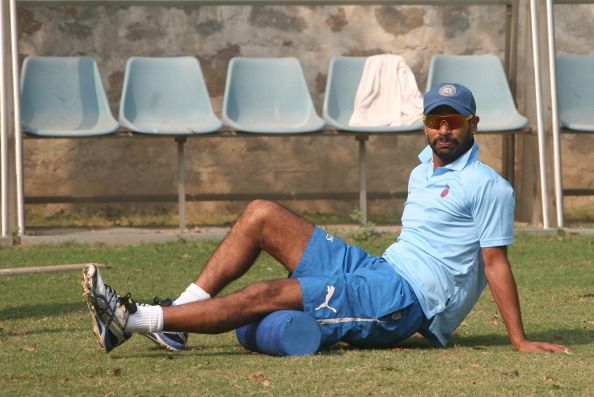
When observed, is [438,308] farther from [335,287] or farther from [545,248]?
[545,248]

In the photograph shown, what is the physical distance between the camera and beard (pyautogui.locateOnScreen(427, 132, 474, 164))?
461 centimetres

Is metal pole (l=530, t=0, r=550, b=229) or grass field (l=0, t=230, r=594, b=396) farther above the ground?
metal pole (l=530, t=0, r=550, b=229)

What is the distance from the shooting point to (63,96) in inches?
362

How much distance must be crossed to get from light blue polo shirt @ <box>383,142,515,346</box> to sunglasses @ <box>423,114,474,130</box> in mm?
110

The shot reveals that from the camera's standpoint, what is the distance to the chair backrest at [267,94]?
9250mm

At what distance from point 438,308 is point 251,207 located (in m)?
0.74

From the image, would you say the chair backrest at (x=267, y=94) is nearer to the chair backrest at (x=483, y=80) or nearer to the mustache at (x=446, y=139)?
the chair backrest at (x=483, y=80)

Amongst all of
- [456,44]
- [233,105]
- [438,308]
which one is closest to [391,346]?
[438,308]

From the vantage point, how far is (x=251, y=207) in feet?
15.1

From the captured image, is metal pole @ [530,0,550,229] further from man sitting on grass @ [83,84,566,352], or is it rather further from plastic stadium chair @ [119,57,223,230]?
man sitting on grass @ [83,84,566,352]

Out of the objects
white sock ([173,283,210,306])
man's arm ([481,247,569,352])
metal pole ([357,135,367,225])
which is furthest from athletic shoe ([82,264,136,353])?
metal pole ([357,135,367,225])

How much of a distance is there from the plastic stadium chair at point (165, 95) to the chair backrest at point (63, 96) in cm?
20

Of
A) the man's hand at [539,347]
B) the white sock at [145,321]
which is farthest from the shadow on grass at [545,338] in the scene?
the white sock at [145,321]

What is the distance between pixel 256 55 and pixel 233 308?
5820mm
